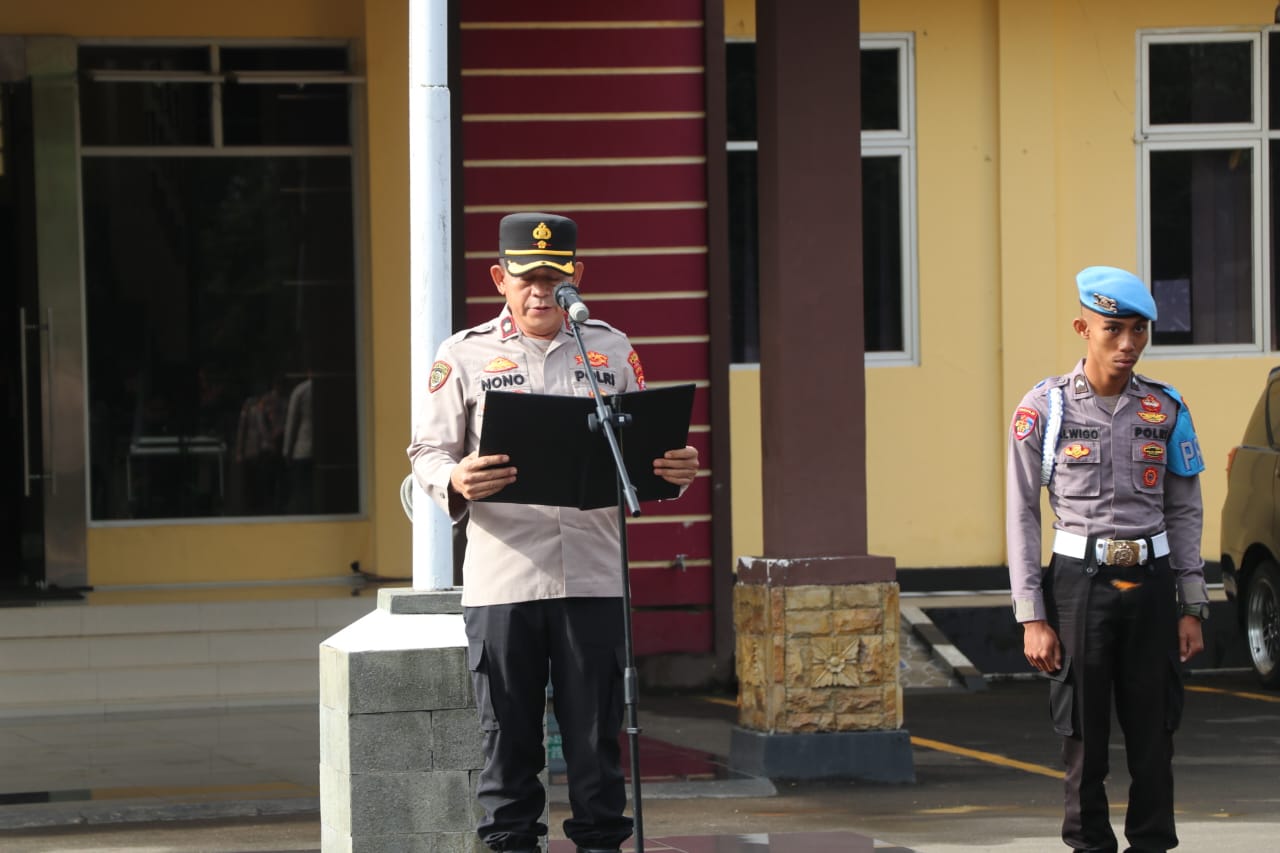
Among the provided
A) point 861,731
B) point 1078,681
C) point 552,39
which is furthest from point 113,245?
point 1078,681

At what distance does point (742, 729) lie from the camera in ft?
30.6

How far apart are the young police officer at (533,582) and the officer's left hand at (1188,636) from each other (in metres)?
1.66

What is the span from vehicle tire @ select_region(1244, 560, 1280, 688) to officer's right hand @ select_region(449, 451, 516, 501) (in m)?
7.90

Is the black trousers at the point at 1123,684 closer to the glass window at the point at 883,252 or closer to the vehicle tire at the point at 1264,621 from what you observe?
the vehicle tire at the point at 1264,621

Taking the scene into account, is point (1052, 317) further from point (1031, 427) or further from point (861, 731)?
point (1031, 427)

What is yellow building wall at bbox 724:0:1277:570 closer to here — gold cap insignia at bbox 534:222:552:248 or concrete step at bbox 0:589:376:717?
concrete step at bbox 0:589:376:717

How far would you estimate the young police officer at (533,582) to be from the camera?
5516 mm

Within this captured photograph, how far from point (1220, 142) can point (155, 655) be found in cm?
824

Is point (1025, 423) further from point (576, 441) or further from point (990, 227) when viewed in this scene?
point (990, 227)

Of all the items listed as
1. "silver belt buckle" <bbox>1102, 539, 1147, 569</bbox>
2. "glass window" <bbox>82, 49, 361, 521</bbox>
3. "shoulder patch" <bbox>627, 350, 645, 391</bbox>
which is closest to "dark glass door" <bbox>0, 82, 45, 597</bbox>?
"glass window" <bbox>82, 49, 361, 521</bbox>

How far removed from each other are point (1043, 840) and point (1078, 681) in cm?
175

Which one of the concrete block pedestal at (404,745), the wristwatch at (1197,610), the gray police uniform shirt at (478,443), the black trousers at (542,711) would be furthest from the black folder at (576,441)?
the wristwatch at (1197,610)

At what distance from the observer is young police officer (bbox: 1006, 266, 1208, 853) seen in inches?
238

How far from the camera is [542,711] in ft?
18.5
